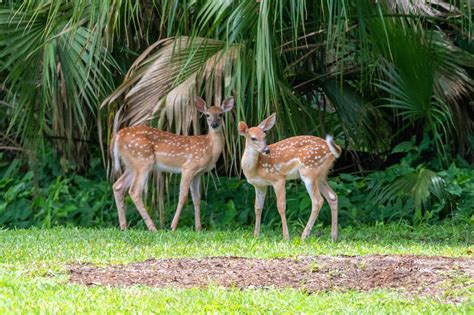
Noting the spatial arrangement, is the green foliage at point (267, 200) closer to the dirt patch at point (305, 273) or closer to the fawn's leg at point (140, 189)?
the fawn's leg at point (140, 189)

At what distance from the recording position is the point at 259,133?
30.5 feet

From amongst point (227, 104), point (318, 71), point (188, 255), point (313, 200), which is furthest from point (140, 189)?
point (188, 255)

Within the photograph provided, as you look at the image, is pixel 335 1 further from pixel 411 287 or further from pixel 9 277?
pixel 9 277

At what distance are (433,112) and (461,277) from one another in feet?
14.9

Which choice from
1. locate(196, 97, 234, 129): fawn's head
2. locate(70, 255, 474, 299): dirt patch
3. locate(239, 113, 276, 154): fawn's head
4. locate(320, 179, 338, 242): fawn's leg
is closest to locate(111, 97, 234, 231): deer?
locate(196, 97, 234, 129): fawn's head

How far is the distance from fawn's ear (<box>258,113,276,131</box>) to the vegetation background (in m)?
0.17

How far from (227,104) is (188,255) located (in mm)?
2529

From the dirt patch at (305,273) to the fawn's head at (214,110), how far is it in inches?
117

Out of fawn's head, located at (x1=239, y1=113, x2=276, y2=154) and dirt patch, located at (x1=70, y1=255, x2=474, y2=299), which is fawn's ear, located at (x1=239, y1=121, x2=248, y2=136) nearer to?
fawn's head, located at (x1=239, y1=113, x2=276, y2=154)

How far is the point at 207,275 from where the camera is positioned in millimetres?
6676

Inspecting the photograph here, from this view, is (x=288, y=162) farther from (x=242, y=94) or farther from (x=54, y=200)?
(x=54, y=200)

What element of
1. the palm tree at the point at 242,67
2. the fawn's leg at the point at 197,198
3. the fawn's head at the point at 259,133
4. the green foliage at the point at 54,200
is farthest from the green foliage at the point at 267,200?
the fawn's head at the point at 259,133

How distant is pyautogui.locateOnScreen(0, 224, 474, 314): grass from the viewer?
5.65 metres

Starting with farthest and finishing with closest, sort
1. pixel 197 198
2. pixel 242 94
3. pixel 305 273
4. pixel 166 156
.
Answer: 1. pixel 197 198
2. pixel 166 156
3. pixel 242 94
4. pixel 305 273
